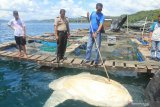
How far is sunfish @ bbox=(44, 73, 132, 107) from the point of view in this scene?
20.9 ft

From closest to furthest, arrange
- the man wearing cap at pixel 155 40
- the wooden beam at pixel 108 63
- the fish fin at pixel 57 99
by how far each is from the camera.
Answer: the fish fin at pixel 57 99 → the wooden beam at pixel 108 63 → the man wearing cap at pixel 155 40

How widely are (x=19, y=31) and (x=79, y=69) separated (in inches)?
134

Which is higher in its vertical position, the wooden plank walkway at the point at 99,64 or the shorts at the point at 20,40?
the shorts at the point at 20,40

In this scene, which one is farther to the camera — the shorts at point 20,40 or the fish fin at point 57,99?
the shorts at point 20,40

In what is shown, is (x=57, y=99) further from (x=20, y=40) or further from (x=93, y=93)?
(x=20, y=40)

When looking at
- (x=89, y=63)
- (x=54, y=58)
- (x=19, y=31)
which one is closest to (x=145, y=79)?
(x=89, y=63)

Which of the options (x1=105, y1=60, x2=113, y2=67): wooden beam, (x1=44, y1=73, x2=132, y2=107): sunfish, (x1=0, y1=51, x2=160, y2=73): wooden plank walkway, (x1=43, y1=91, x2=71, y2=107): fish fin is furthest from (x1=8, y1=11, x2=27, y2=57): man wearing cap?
(x1=43, y1=91, x2=71, y2=107): fish fin

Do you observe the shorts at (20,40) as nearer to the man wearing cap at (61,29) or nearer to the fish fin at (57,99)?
the man wearing cap at (61,29)

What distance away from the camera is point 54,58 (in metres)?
11.7

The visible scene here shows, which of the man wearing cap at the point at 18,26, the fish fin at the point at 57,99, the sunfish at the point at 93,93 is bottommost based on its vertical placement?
the fish fin at the point at 57,99

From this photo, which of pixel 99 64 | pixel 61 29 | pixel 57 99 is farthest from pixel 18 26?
pixel 57 99

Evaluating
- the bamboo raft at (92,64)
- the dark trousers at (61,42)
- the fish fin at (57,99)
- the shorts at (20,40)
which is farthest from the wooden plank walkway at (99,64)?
the fish fin at (57,99)

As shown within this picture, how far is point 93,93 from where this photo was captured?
6.70 m

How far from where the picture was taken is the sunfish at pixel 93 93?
638cm
